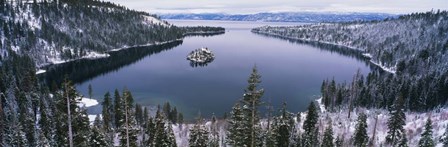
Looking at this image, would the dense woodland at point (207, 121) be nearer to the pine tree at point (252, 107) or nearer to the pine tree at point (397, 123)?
the pine tree at point (252, 107)

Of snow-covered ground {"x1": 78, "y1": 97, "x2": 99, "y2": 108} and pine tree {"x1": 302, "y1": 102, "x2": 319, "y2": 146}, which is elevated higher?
pine tree {"x1": 302, "y1": 102, "x2": 319, "y2": 146}

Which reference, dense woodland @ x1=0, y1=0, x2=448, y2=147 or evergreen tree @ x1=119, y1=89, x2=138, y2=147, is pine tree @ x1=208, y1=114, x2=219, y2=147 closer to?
dense woodland @ x1=0, y1=0, x2=448, y2=147

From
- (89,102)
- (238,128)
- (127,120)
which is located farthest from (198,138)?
(89,102)

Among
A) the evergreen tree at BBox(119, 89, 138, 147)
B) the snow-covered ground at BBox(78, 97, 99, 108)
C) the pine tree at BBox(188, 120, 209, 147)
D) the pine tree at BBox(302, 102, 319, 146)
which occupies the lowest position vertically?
the snow-covered ground at BBox(78, 97, 99, 108)

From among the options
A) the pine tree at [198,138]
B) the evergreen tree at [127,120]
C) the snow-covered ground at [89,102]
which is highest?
the evergreen tree at [127,120]

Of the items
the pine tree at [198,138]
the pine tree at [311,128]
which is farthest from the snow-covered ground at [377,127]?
the pine tree at [198,138]

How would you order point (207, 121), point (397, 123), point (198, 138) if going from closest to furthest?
point (198, 138) → point (397, 123) → point (207, 121)

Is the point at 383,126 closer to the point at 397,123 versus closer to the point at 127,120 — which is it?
the point at 397,123

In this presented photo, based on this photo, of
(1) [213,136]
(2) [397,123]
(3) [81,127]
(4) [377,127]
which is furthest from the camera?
(4) [377,127]

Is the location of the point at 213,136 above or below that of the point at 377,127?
below

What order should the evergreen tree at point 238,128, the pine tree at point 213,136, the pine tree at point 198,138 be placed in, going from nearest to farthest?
the evergreen tree at point 238,128
the pine tree at point 198,138
the pine tree at point 213,136

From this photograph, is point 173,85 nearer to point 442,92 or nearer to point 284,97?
point 284,97

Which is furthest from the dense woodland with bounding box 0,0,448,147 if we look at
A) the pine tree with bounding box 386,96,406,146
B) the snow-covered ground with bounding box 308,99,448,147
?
the snow-covered ground with bounding box 308,99,448,147
